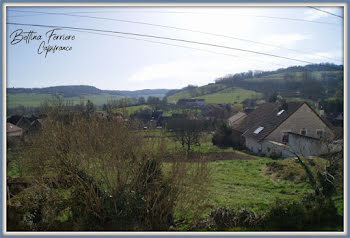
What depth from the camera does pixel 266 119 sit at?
19.3m

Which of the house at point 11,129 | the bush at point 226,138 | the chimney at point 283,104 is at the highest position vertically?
the chimney at point 283,104

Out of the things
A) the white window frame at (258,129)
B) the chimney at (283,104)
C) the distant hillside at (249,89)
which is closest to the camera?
the distant hillside at (249,89)

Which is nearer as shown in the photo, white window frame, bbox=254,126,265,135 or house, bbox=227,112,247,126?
white window frame, bbox=254,126,265,135

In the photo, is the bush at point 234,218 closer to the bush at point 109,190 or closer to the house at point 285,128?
the bush at point 109,190

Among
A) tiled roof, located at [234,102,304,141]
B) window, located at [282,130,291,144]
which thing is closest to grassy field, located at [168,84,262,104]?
tiled roof, located at [234,102,304,141]

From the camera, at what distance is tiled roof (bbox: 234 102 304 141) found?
1746 cm

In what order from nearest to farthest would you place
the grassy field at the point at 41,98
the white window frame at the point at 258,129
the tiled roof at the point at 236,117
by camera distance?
the grassy field at the point at 41,98
the white window frame at the point at 258,129
the tiled roof at the point at 236,117

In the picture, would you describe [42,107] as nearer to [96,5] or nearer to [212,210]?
[96,5]

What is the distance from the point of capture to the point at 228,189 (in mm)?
8852

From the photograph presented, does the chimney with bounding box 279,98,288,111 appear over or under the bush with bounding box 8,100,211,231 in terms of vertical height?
over

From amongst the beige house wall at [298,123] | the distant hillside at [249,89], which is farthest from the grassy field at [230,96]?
the beige house wall at [298,123]

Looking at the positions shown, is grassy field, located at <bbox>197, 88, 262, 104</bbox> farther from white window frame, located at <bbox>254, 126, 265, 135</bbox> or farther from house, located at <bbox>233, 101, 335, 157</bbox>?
white window frame, located at <bbox>254, 126, 265, 135</bbox>

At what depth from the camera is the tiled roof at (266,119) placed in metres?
17.5

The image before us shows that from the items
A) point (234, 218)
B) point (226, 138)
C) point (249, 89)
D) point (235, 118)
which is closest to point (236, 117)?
point (235, 118)
